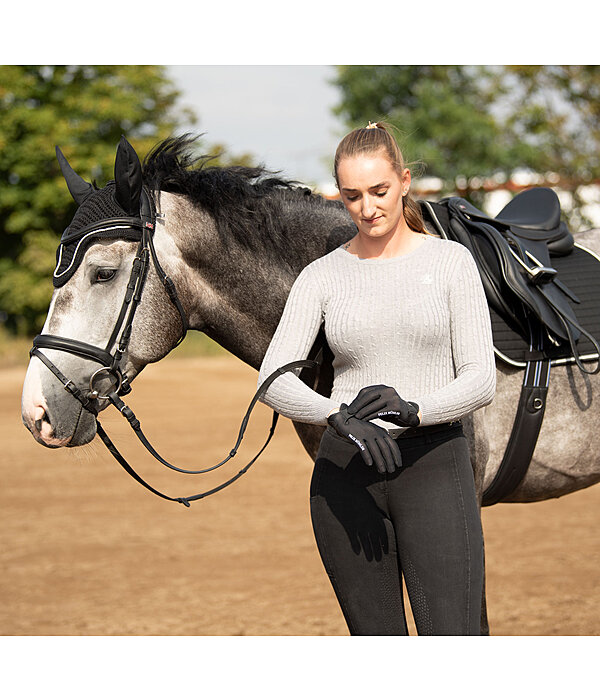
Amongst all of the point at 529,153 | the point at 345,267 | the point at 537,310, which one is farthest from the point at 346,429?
the point at 529,153

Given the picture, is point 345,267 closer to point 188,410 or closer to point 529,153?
point 188,410

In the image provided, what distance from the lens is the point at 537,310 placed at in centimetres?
290

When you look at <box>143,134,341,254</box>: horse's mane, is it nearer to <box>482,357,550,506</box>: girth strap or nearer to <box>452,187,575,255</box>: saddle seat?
<box>452,187,575,255</box>: saddle seat

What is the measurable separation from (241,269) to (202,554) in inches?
158

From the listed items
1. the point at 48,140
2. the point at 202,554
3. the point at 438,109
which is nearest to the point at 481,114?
the point at 438,109

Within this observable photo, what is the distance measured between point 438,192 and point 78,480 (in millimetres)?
21031

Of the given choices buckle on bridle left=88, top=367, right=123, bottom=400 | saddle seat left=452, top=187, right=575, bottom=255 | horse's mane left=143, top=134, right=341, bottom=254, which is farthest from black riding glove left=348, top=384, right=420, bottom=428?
saddle seat left=452, top=187, right=575, bottom=255

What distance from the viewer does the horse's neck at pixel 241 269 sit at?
281cm

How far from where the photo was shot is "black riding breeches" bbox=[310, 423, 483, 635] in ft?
6.33

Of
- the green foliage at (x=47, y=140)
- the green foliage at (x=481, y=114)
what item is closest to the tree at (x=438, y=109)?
the green foliage at (x=481, y=114)

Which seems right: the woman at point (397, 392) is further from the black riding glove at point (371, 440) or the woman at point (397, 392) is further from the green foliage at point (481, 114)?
the green foliage at point (481, 114)

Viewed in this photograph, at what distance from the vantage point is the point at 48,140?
2688 centimetres

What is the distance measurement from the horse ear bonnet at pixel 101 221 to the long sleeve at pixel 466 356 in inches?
48.6
